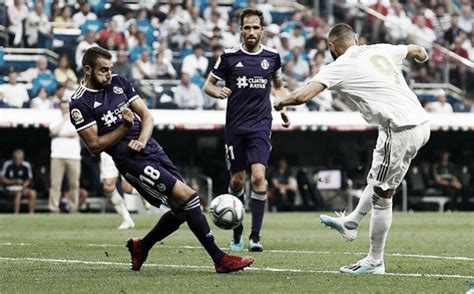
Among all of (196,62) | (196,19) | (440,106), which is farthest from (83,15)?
(440,106)

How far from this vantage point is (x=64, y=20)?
2770 centimetres

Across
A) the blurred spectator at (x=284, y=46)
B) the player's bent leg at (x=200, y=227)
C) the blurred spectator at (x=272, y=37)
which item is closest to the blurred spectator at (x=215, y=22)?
the blurred spectator at (x=272, y=37)

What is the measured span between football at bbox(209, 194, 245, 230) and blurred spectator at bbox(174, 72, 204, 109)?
47.7ft

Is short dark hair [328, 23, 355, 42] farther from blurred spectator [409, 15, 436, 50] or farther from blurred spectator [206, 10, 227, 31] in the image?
blurred spectator [409, 15, 436, 50]

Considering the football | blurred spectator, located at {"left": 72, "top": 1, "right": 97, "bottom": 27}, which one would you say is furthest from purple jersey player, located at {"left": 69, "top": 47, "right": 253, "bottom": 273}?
blurred spectator, located at {"left": 72, "top": 1, "right": 97, "bottom": 27}

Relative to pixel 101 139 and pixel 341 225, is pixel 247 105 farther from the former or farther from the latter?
pixel 101 139

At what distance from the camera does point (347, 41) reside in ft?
36.0

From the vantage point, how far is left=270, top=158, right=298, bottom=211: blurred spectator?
27125 millimetres

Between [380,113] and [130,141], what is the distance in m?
2.10

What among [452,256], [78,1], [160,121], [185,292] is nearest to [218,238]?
[452,256]

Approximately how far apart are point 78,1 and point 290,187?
6.17m

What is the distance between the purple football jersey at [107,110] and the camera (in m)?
10.8

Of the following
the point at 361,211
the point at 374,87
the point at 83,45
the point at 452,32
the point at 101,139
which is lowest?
the point at 452,32

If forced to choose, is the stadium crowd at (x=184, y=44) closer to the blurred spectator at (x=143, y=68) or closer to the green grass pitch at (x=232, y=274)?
the blurred spectator at (x=143, y=68)
